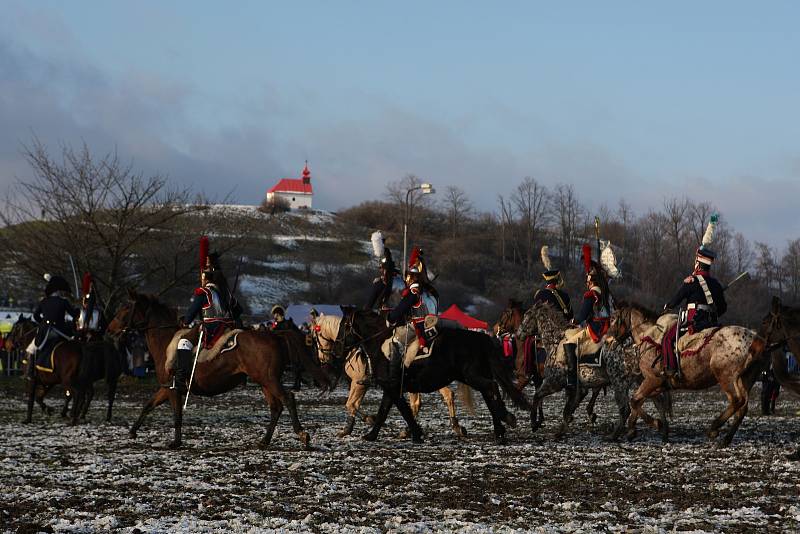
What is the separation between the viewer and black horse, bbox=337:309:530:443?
48.4 feet

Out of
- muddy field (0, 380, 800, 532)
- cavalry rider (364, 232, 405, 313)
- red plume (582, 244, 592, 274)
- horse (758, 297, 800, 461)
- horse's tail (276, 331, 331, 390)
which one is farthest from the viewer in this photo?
red plume (582, 244, 592, 274)

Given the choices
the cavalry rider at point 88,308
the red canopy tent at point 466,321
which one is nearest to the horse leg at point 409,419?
the cavalry rider at point 88,308

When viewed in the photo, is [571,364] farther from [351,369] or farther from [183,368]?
[183,368]

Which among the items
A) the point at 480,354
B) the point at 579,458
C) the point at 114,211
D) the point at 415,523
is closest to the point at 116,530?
the point at 415,523

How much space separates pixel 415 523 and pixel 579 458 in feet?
16.2

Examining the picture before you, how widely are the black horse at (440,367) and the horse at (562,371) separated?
898mm

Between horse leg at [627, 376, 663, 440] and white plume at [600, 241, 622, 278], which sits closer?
horse leg at [627, 376, 663, 440]

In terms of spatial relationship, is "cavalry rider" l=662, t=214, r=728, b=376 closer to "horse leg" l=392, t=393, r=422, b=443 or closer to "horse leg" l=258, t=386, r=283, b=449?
"horse leg" l=392, t=393, r=422, b=443

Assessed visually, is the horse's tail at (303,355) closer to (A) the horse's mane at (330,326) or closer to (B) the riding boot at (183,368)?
(A) the horse's mane at (330,326)

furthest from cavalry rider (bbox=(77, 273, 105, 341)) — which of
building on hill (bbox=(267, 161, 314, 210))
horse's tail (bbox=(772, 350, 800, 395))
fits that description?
building on hill (bbox=(267, 161, 314, 210))

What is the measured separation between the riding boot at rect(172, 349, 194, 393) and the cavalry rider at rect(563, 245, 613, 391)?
19.8ft

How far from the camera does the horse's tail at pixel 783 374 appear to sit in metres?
13.7

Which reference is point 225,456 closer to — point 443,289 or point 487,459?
point 487,459

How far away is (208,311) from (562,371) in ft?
19.0
